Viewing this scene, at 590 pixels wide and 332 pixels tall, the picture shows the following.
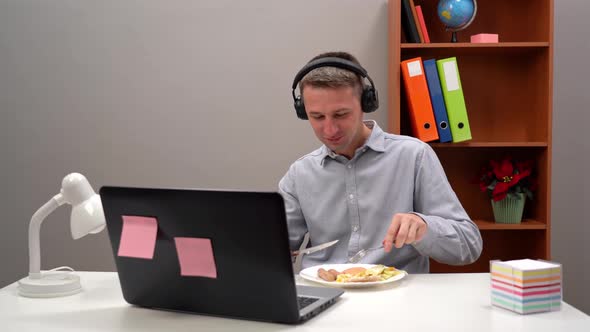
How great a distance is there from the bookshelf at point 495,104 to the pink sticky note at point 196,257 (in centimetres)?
157

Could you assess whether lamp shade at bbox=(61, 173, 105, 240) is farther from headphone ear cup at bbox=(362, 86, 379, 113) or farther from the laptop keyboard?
headphone ear cup at bbox=(362, 86, 379, 113)

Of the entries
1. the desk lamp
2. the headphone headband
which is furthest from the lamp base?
the headphone headband

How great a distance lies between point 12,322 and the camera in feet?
3.99

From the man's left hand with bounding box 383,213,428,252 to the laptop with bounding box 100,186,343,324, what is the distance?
204 millimetres

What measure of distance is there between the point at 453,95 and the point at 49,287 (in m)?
1.71

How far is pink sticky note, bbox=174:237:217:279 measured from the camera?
1138 mm

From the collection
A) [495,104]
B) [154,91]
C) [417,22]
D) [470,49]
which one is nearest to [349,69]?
[417,22]

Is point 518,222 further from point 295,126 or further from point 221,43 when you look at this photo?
point 221,43

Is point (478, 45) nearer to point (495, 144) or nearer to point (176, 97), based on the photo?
point (495, 144)

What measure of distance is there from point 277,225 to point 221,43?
77.3 inches

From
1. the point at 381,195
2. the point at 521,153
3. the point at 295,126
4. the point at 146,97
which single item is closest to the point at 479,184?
the point at 521,153

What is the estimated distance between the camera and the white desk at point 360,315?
1.12m

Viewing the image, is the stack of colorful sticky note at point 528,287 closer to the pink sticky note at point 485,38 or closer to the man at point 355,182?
the man at point 355,182

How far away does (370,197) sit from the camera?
6.08 feet
